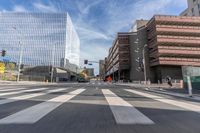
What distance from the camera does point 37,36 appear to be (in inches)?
3563

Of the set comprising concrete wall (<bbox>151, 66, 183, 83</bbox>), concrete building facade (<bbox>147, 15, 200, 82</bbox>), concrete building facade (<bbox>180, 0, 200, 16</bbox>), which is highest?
concrete building facade (<bbox>180, 0, 200, 16</bbox>)

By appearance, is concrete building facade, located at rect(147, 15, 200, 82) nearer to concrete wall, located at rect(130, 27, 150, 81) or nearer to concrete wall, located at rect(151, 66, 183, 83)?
concrete wall, located at rect(151, 66, 183, 83)

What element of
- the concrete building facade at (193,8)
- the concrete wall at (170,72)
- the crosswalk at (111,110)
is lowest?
the crosswalk at (111,110)

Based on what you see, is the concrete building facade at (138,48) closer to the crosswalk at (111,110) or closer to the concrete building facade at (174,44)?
the concrete building facade at (174,44)

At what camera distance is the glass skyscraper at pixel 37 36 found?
8794 cm

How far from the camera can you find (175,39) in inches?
2058

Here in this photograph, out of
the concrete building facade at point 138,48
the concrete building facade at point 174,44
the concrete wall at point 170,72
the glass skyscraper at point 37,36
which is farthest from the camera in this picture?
the glass skyscraper at point 37,36

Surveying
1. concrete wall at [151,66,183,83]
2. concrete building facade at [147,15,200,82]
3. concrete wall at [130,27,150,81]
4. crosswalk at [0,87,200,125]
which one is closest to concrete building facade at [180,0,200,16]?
concrete building facade at [147,15,200,82]

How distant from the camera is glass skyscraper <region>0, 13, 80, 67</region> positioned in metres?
87.9

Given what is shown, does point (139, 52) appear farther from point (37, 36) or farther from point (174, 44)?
point (37, 36)

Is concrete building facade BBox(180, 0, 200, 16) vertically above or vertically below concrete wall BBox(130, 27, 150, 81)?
above

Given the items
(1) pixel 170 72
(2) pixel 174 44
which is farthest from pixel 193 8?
(1) pixel 170 72

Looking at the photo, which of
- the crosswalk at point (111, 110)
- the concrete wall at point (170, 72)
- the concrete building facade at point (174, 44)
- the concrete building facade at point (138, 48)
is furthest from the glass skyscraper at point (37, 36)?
the crosswalk at point (111, 110)

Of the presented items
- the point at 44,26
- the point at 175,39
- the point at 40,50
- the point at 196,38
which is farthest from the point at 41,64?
the point at 196,38
